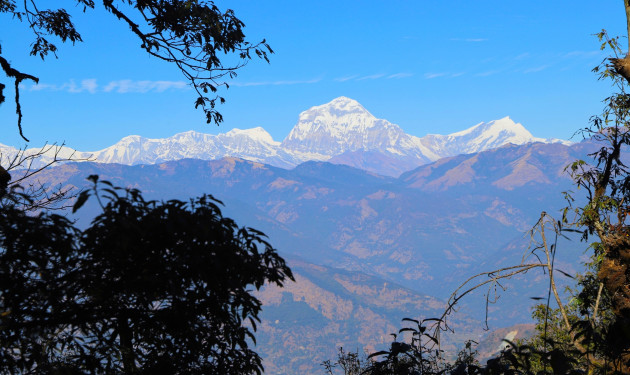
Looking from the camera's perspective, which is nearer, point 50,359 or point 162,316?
point 162,316

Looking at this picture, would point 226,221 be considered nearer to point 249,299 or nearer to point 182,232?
point 182,232

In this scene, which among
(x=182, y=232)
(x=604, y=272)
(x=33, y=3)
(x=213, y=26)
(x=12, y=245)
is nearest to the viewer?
(x=12, y=245)

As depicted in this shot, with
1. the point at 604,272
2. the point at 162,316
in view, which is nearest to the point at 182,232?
the point at 162,316

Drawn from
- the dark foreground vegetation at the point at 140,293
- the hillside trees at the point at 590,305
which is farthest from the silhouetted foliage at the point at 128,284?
the hillside trees at the point at 590,305

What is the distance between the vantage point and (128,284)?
4.01 metres

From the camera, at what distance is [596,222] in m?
8.52

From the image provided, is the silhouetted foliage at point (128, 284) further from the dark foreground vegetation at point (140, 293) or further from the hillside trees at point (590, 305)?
the hillside trees at point (590, 305)

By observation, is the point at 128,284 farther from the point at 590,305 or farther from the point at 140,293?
the point at 590,305

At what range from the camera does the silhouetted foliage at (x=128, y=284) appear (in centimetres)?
374

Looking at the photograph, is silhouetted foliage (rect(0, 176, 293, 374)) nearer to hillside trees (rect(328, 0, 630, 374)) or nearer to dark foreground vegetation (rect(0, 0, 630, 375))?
dark foreground vegetation (rect(0, 0, 630, 375))

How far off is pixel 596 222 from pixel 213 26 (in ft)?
24.9

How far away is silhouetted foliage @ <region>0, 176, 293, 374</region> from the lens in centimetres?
374

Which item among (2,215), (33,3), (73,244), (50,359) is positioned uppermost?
(33,3)

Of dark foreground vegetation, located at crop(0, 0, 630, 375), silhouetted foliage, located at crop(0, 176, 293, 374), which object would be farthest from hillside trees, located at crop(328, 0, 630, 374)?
silhouetted foliage, located at crop(0, 176, 293, 374)
